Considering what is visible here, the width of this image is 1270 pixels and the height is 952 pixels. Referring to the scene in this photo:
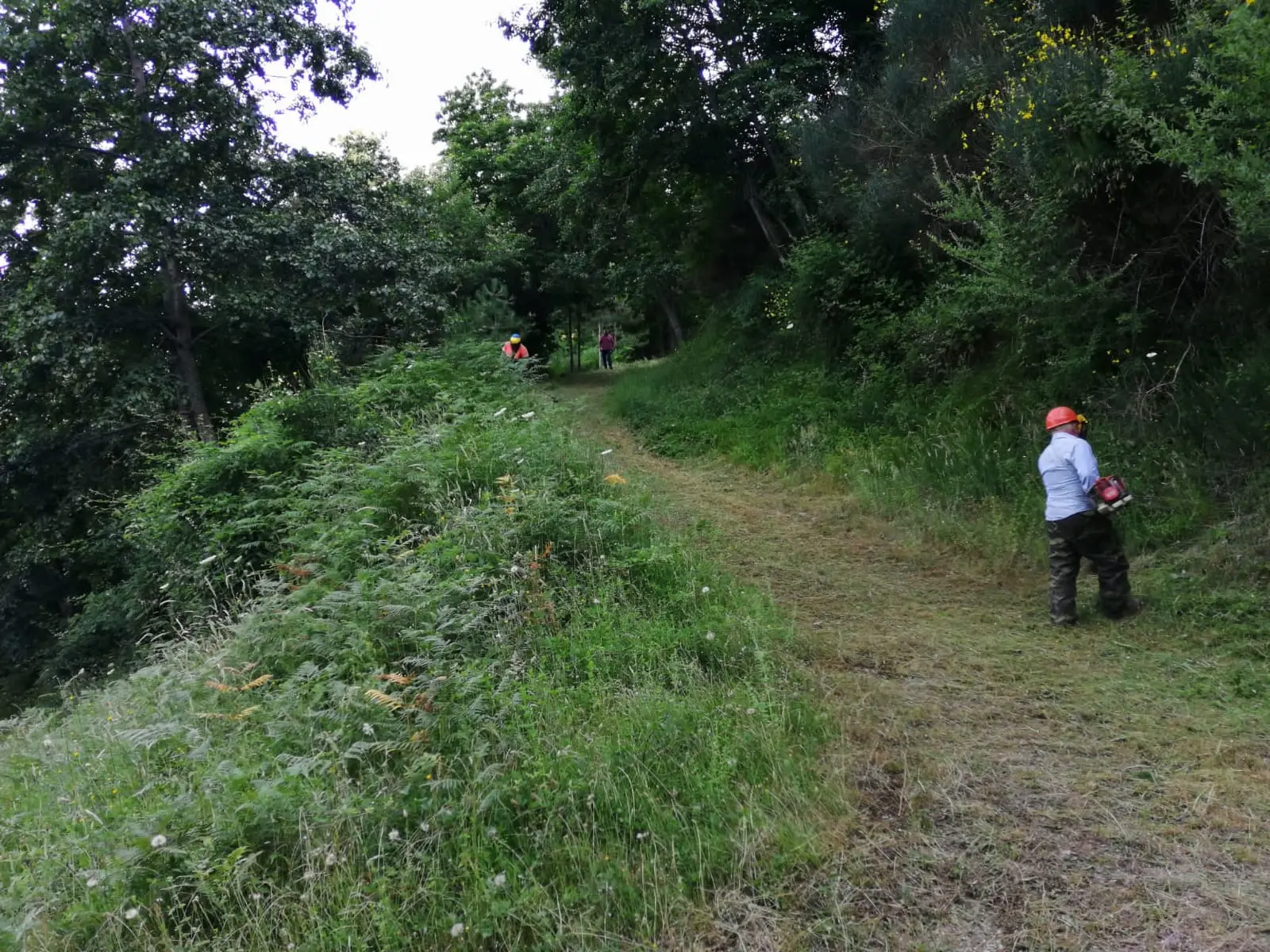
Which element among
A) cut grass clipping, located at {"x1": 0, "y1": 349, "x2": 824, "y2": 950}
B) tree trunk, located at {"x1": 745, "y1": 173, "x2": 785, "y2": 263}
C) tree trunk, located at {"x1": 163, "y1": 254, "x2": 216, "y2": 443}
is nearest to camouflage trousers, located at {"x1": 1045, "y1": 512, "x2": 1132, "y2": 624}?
cut grass clipping, located at {"x1": 0, "y1": 349, "x2": 824, "y2": 950}

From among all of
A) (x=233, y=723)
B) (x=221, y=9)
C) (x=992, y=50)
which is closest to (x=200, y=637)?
(x=233, y=723)

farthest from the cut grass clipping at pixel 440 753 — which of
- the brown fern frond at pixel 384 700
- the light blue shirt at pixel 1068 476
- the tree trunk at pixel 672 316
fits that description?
the tree trunk at pixel 672 316

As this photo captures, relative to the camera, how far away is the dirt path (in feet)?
9.48

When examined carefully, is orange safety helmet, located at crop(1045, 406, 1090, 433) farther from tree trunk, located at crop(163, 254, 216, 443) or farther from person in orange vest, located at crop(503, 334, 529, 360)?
tree trunk, located at crop(163, 254, 216, 443)

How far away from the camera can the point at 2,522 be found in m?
16.3

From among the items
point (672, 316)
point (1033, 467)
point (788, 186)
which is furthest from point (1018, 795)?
point (672, 316)

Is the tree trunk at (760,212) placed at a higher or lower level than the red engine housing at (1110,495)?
higher

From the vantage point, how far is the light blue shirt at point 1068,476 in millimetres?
5754

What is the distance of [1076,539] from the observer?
572cm

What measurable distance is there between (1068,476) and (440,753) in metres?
4.44

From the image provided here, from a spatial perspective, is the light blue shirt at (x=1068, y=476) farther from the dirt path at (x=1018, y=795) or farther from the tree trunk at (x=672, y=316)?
the tree trunk at (x=672, y=316)

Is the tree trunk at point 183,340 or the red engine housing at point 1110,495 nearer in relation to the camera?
the red engine housing at point 1110,495

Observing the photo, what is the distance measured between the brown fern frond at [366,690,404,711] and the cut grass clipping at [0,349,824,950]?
0.05 ft

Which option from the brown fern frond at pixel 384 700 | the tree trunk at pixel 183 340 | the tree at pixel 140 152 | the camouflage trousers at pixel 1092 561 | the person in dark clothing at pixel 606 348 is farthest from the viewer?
the person in dark clothing at pixel 606 348
